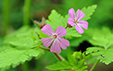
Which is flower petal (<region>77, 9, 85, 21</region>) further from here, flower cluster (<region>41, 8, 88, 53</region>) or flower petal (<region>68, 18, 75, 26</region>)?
flower petal (<region>68, 18, 75, 26</region>)

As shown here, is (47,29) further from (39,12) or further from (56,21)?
(39,12)

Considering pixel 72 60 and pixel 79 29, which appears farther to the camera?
pixel 72 60

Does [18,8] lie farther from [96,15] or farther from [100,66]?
[100,66]

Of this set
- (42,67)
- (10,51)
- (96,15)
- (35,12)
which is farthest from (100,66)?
(35,12)

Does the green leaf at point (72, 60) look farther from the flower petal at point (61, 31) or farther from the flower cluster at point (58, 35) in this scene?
the flower petal at point (61, 31)

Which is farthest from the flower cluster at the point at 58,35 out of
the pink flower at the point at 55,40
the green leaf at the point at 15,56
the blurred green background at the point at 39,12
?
the blurred green background at the point at 39,12

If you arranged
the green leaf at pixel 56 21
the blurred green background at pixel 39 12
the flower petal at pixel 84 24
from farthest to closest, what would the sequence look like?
the blurred green background at pixel 39 12, the green leaf at pixel 56 21, the flower petal at pixel 84 24

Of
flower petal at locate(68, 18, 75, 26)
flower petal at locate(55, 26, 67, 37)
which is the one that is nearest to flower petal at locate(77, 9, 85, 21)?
flower petal at locate(68, 18, 75, 26)

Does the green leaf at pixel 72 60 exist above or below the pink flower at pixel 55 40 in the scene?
below

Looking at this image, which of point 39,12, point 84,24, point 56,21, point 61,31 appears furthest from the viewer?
point 39,12

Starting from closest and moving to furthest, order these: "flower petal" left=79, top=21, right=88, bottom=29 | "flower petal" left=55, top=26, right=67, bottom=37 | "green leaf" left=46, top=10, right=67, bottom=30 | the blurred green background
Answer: "flower petal" left=55, top=26, right=67, bottom=37 → "flower petal" left=79, top=21, right=88, bottom=29 → "green leaf" left=46, top=10, right=67, bottom=30 → the blurred green background

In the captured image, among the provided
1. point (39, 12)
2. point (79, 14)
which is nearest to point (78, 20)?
point (79, 14)

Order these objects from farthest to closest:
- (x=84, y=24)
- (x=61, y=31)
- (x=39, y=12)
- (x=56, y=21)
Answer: (x=39, y=12) → (x=56, y=21) → (x=84, y=24) → (x=61, y=31)
